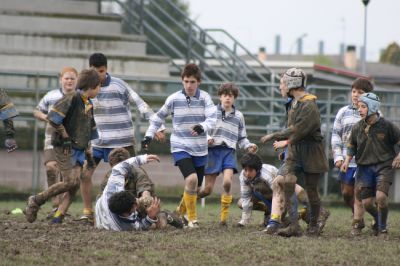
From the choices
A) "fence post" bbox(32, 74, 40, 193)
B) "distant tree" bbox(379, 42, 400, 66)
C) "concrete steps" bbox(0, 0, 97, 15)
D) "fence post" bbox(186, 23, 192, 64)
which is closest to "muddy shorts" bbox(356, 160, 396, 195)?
"fence post" bbox(32, 74, 40, 193)

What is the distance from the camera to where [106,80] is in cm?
1546

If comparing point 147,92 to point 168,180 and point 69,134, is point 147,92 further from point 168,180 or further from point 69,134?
point 69,134

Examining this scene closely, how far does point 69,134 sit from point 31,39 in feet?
40.5

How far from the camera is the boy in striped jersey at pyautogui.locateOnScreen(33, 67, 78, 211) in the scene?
51.8 feet

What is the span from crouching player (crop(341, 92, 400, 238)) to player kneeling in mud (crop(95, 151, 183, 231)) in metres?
2.22

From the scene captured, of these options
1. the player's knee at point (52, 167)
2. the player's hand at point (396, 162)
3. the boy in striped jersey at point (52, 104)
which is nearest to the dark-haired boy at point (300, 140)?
the player's hand at point (396, 162)

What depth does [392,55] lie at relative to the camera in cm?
8238

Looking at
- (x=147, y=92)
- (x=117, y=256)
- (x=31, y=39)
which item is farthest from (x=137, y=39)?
(x=117, y=256)

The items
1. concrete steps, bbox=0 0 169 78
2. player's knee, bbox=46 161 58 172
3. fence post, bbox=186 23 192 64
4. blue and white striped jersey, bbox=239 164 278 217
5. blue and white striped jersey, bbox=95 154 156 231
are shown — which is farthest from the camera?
fence post, bbox=186 23 192 64

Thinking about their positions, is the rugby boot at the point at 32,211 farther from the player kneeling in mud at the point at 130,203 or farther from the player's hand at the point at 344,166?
the player's hand at the point at 344,166

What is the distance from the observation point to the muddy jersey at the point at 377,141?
46.2 feet

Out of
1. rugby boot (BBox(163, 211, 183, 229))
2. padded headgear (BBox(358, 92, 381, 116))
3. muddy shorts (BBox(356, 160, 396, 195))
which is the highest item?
padded headgear (BBox(358, 92, 381, 116))

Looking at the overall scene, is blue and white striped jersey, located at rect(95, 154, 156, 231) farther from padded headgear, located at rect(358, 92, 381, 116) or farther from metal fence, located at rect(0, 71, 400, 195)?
metal fence, located at rect(0, 71, 400, 195)

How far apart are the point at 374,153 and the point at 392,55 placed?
6935 cm
